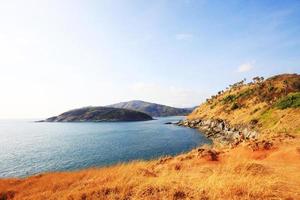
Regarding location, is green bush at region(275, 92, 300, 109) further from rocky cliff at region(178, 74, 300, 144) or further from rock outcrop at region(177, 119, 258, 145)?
rock outcrop at region(177, 119, 258, 145)

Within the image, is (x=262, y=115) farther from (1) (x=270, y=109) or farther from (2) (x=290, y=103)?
(2) (x=290, y=103)

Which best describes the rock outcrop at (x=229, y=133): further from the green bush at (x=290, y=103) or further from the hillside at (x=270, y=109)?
the green bush at (x=290, y=103)

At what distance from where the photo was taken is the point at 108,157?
42.9 meters

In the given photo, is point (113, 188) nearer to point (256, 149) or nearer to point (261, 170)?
point (261, 170)

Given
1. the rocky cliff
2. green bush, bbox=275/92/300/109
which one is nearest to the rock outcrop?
the rocky cliff

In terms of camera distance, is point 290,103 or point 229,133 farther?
point 229,133

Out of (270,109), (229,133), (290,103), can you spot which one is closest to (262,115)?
(270,109)

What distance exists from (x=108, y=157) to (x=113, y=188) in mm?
34966

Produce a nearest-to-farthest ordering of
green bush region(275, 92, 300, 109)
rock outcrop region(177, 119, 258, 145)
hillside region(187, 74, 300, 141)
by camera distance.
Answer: hillside region(187, 74, 300, 141), green bush region(275, 92, 300, 109), rock outcrop region(177, 119, 258, 145)

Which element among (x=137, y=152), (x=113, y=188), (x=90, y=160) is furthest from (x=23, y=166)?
(x=113, y=188)

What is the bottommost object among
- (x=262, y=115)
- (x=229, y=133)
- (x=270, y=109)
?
(x=229, y=133)

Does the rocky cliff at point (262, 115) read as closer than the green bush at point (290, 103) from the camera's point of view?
Yes

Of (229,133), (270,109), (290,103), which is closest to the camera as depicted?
(290,103)

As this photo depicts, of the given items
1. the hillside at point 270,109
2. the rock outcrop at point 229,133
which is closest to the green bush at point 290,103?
the hillside at point 270,109
